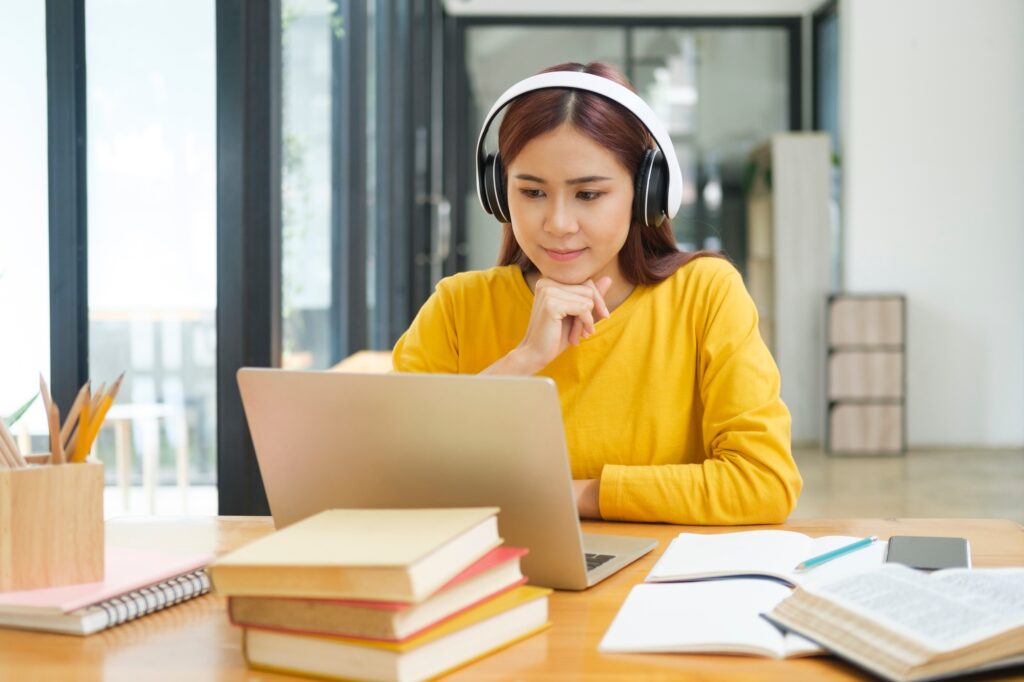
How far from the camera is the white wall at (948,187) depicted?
242 inches

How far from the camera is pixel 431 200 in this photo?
19.1 ft

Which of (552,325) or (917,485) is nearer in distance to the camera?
(552,325)

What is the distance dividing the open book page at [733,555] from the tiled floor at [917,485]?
2986mm

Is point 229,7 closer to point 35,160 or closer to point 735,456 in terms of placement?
point 35,160

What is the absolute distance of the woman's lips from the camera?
1.45 metres

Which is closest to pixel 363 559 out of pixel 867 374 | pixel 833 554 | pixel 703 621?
pixel 703 621

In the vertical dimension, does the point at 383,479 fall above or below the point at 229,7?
below

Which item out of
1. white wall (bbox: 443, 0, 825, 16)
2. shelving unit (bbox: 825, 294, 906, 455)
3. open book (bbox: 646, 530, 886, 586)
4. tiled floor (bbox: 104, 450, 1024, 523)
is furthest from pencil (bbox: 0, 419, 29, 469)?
white wall (bbox: 443, 0, 825, 16)

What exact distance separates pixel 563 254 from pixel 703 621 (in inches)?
27.0

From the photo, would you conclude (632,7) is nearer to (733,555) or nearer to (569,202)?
(569,202)

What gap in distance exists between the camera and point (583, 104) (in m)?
1.40

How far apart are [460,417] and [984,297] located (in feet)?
19.5

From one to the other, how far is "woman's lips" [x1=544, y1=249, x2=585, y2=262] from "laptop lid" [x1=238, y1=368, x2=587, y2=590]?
0.57 meters

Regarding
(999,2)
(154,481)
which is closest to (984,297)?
(999,2)
